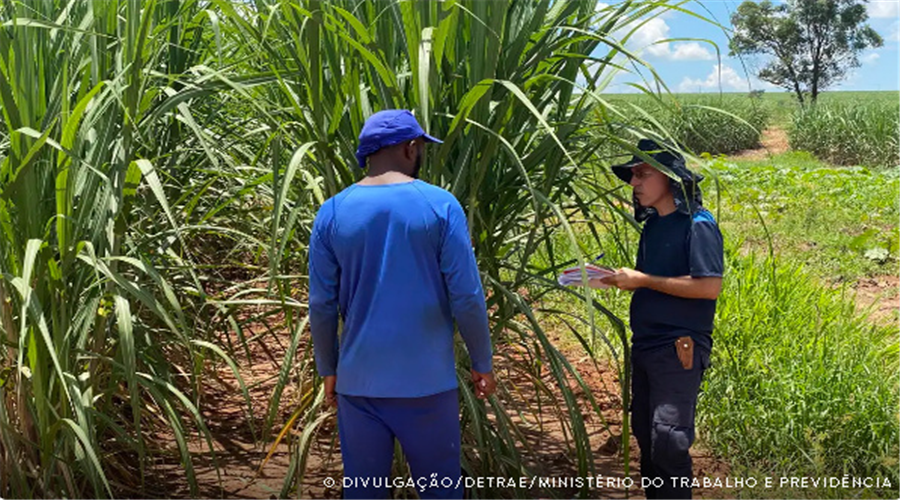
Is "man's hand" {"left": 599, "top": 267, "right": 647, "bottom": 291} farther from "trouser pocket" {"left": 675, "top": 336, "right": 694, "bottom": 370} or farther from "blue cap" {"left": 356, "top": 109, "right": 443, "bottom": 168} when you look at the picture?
"blue cap" {"left": 356, "top": 109, "right": 443, "bottom": 168}

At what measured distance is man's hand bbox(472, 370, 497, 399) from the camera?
2.49 meters

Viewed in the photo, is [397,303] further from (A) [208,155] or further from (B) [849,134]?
(B) [849,134]

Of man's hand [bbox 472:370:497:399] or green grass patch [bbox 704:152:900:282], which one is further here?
green grass patch [bbox 704:152:900:282]

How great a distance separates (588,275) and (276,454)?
1404 millimetres

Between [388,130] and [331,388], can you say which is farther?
[331,388]

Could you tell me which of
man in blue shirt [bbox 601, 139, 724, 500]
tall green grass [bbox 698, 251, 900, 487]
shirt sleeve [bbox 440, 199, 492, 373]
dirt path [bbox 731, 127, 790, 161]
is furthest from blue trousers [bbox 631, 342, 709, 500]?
dirt path [bbox 731, 127, 790, 161]

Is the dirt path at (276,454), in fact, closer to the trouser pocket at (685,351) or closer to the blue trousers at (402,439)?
the trouser pocket at (685,351)

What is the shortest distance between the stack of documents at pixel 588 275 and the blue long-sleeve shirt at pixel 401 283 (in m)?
0.58

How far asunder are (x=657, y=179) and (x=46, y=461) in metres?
1.86

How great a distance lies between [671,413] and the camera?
2984 millimetres

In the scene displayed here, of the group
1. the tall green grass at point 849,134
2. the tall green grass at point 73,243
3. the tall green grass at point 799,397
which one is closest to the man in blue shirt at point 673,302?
the tall green grass at point 799,397

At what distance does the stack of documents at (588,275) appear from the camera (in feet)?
9.61

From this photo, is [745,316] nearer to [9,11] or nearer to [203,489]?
[203,489]

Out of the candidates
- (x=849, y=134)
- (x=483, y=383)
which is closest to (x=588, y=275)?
(x=483, y=383)
